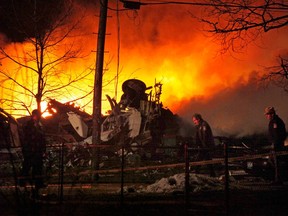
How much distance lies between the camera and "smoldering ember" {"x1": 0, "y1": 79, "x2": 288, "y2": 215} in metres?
8.12

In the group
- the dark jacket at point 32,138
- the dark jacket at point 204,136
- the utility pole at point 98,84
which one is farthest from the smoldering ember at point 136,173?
the dark jacket at point 204,136

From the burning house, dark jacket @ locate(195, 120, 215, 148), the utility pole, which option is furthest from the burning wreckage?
dark jacket @ locate(195, 120, 215, 148)

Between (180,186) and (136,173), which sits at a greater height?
(136,173)

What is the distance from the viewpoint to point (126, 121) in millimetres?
22703

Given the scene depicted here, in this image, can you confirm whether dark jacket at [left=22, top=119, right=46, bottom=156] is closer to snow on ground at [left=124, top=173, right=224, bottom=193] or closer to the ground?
the ground

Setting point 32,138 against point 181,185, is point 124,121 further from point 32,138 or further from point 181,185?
point 181,185

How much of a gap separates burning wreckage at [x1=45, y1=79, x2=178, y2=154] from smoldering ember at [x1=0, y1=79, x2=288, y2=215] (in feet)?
0.17

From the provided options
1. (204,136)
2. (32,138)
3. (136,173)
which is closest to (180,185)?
(204,136)

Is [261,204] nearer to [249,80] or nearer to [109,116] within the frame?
[109,116]

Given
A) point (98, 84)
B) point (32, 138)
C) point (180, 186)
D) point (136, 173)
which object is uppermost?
point (98, 84)

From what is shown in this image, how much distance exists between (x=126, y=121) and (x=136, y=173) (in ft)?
23.7

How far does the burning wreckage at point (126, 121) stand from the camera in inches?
879

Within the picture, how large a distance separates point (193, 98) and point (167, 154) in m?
8.92

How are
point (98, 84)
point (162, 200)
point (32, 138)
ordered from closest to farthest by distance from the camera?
point (162, 200)
point (32, 138)
point (98, 84)
